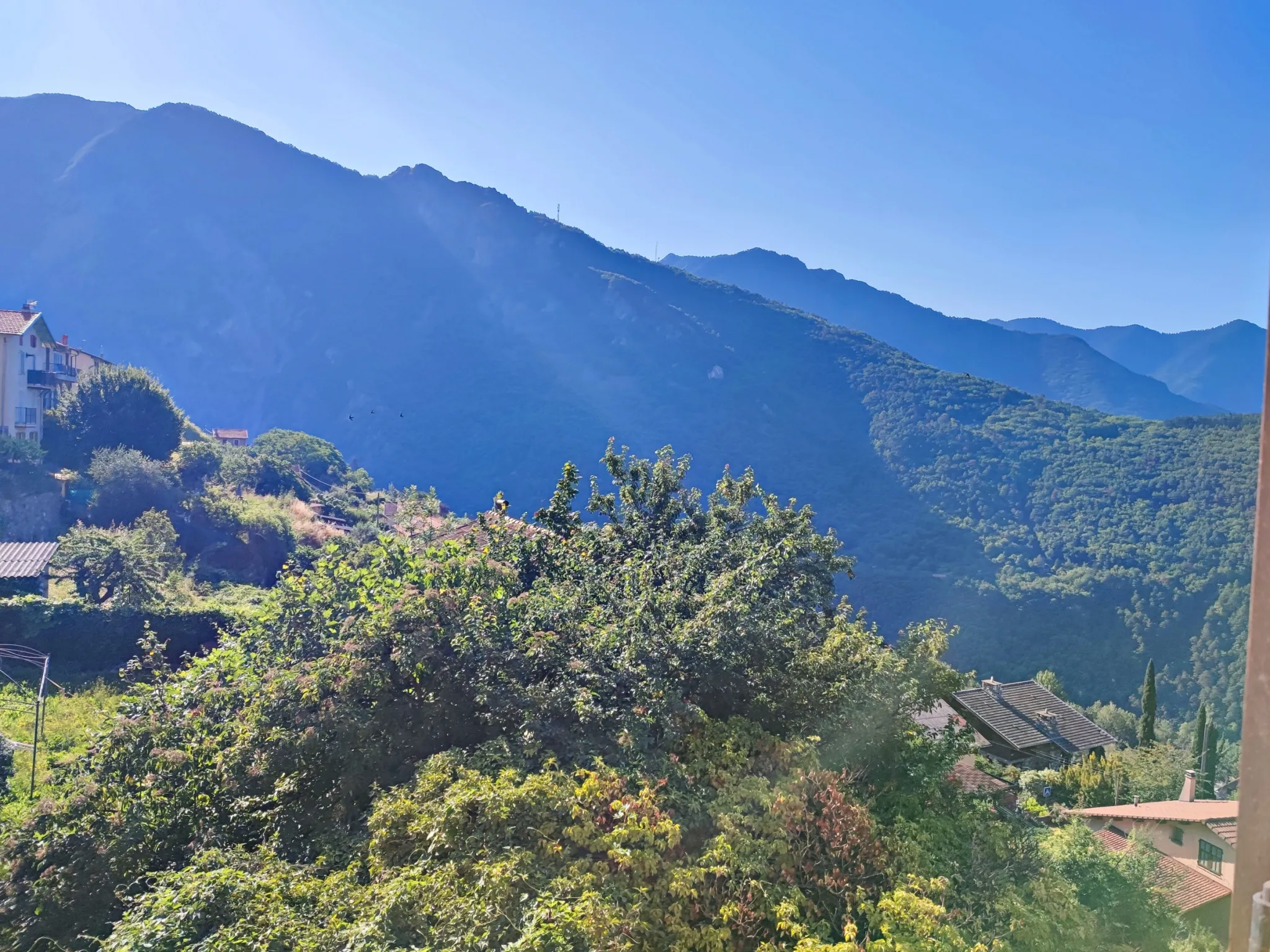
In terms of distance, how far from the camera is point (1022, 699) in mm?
27797

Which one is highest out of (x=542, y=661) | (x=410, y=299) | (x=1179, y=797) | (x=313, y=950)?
(x=410, y=299)

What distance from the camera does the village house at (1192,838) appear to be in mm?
12877

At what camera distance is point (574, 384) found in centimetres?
9906

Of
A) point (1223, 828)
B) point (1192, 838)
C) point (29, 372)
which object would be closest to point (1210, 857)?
point (1192, 838)

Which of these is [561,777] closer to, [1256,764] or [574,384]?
[1256,764]

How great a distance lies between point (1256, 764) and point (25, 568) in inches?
805

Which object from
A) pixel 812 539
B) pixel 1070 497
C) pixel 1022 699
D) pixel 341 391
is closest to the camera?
pixel 812 539

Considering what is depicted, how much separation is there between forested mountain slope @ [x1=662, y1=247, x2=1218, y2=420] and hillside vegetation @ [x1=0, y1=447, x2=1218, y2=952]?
123417 millimetres

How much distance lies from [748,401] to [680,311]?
25.1 meters

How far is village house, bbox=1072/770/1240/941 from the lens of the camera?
42.2ft

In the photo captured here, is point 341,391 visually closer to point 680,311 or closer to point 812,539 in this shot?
point 680,311

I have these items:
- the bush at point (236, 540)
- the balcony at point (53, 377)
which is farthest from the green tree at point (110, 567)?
the balcony at point (53, 377)

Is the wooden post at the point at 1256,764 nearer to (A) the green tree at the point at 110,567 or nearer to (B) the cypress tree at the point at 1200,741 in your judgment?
(A) the green tree at the point at 110,567

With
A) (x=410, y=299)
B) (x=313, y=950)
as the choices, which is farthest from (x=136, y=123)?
(x=313, y=950)
